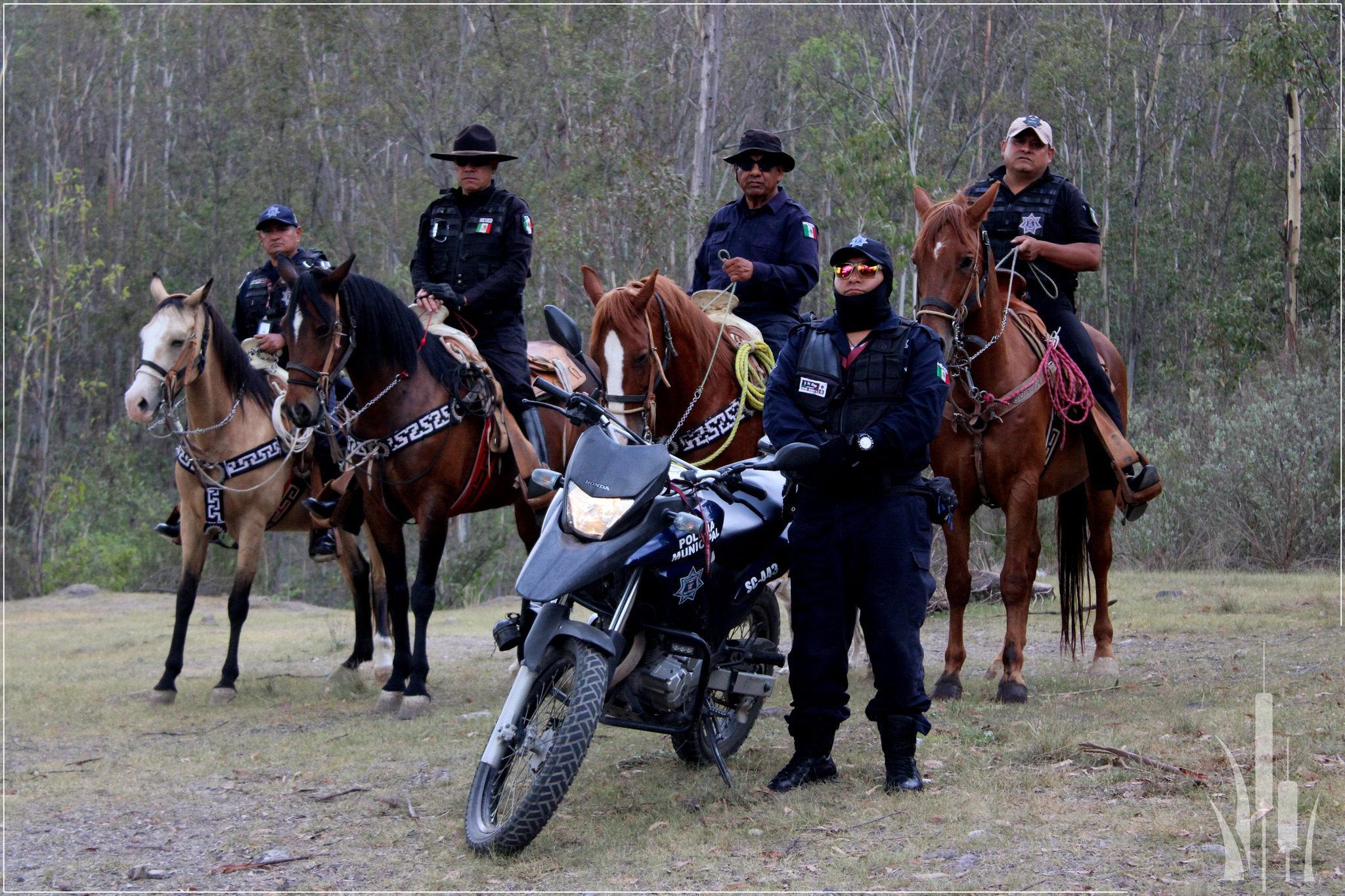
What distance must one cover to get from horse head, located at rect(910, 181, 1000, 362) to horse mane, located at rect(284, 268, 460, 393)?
3.02 meters

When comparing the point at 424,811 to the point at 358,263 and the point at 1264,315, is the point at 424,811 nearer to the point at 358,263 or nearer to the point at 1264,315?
the point at 1264,315

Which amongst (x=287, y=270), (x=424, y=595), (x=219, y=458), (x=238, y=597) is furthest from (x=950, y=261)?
(x=238, y=597)

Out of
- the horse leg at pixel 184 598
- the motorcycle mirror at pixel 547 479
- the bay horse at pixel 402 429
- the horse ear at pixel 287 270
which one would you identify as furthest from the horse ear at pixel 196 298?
the motorcycle mirror at pixel 547 479

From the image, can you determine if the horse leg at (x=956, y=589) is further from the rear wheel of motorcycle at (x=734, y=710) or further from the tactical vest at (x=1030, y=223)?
the rear wheel of motorcycle at (x=734, y=710)

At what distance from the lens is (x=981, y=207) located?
7.04m

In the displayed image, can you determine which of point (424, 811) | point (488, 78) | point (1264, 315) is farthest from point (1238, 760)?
point (488, 78)

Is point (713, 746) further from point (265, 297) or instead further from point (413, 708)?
point (265, 297)

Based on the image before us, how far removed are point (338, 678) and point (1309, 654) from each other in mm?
6458

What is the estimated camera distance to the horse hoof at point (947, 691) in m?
7.45

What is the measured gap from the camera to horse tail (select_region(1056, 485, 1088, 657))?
8664 millimetres

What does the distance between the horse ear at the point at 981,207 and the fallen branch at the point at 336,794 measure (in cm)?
406

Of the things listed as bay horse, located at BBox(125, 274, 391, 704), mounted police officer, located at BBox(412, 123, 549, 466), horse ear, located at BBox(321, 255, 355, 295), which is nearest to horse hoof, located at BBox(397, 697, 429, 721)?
bay horse, located at BBox(125, 274, 391, 704)

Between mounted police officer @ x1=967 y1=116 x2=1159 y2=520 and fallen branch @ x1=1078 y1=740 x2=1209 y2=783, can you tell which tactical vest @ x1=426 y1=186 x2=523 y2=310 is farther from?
fallen branch @ x1=1078 y1=740 x2=1209 y2=783

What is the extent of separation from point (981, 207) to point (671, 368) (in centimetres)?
182
